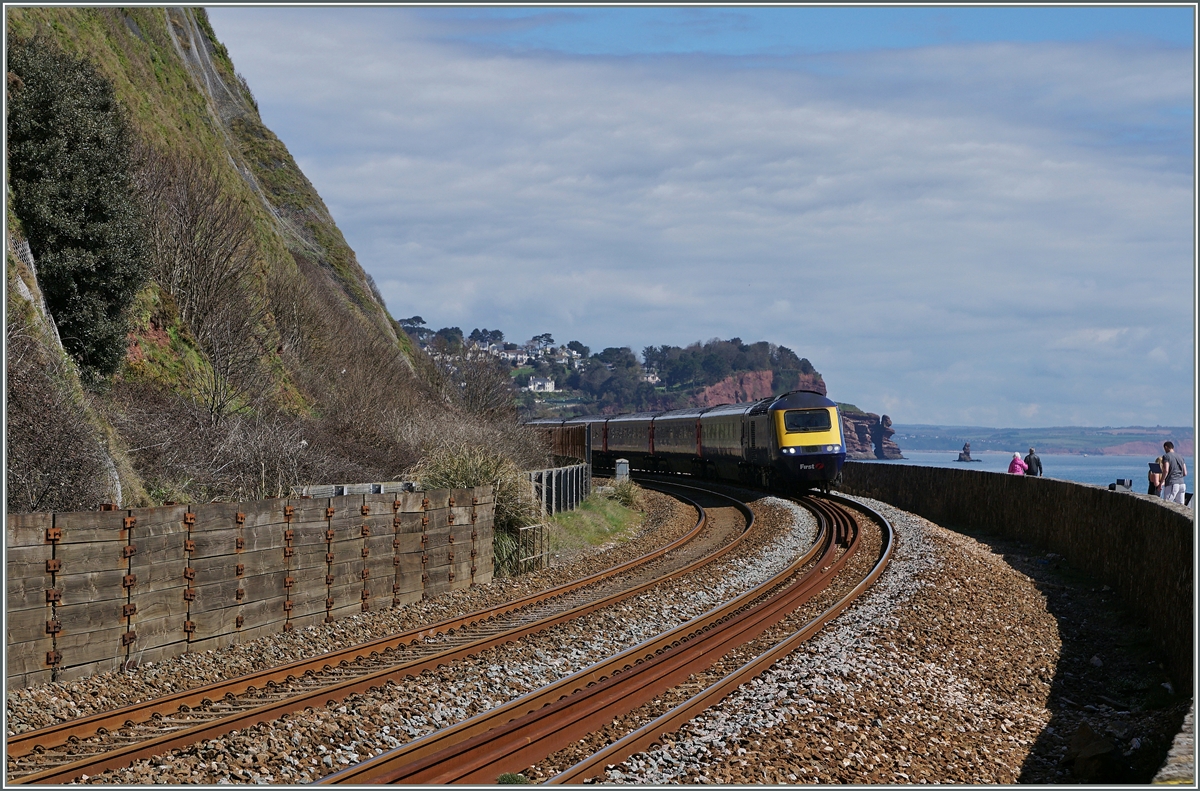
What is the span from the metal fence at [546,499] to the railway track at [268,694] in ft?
8.10

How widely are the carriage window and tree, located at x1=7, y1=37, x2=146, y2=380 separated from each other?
18.5 m

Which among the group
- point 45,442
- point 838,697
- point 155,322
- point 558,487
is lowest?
point 838,697

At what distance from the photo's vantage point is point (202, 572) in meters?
11.0

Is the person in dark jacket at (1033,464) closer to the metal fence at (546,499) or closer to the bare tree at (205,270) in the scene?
the metal fence at (546,499)

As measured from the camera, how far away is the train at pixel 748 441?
3262 cm

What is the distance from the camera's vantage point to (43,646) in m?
8.98

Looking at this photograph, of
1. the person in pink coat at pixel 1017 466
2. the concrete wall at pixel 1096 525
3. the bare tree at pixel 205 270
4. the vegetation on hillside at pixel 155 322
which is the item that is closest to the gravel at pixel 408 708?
the concrete wall at pixel 1096 525

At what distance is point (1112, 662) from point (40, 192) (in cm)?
1869

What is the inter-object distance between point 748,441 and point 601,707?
28.5 meters

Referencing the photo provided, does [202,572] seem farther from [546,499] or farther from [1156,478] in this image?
[1156,478]

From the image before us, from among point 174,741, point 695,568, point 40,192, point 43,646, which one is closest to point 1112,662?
point 695,568

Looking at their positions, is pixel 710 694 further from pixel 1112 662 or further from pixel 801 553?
pixel 801 553

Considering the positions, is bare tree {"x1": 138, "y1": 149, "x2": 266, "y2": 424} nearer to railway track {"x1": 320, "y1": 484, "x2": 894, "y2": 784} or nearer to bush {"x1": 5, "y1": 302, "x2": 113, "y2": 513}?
bush {"x1": 5, "y1": 302, "x2": 113, "y2": 513}

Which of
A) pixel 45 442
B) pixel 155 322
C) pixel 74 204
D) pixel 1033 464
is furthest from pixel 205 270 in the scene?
pixel 1033 464
